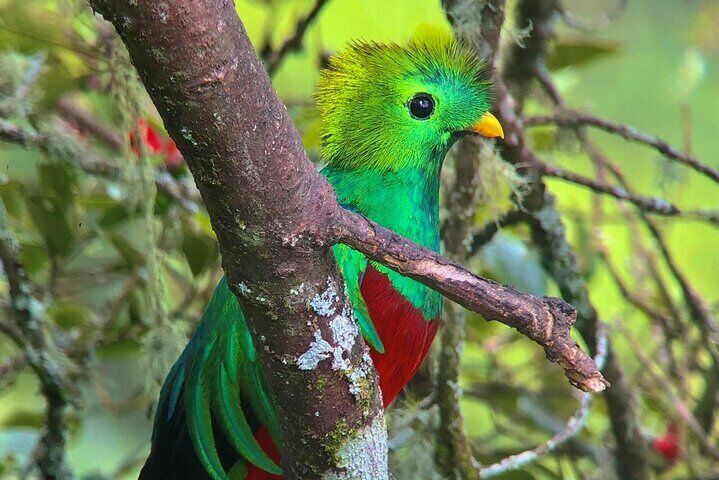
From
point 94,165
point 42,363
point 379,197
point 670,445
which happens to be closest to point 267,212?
point 379,197

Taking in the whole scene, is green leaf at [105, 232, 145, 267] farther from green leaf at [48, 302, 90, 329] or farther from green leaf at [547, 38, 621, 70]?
green leaf at [547, 38, 621, 70]

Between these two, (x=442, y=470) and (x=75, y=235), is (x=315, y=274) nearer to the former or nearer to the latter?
(x=442, y=470)

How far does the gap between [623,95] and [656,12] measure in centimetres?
40

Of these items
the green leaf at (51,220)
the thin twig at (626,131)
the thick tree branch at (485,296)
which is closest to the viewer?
the thick tree branch at (485,296)

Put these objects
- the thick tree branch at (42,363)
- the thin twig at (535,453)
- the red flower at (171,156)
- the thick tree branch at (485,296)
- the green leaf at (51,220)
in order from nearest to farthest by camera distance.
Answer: the thick tree branch at (485,296)
the thin twig at (535,453)
the thick tree branch at (42,363)
the green leaf at (51,220)
the red flower at (171,156)

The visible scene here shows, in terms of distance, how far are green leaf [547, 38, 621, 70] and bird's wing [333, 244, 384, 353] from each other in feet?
4.29

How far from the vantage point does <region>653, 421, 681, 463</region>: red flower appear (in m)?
2.63

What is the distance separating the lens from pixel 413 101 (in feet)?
5.77

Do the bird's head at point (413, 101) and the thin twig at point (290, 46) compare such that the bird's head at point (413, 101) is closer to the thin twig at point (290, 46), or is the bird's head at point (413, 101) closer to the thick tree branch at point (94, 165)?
the thin twig at point (290, 46)

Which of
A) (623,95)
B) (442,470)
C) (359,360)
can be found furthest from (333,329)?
(623,95)

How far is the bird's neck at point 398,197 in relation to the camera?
68.0 inches

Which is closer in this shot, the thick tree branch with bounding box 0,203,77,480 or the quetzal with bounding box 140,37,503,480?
the quetzal with bounding box 140,37,503,480

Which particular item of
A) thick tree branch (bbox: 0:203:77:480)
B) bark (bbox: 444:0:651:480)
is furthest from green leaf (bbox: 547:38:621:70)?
thick tree branch (bbox: 0:203:77:480)

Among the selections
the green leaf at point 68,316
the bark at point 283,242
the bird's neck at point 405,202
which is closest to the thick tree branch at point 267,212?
the bark at point 283,242
